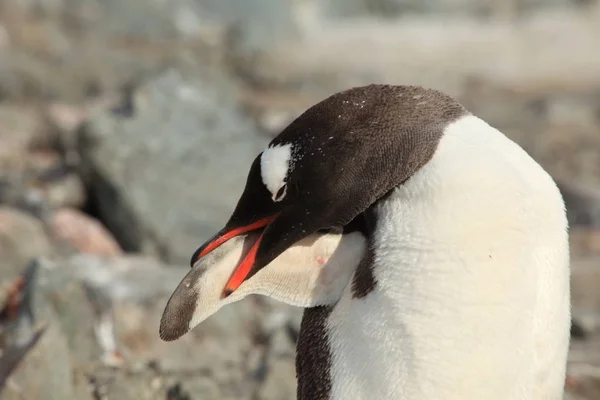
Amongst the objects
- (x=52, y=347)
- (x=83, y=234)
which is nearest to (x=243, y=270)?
(x=52, y=347)

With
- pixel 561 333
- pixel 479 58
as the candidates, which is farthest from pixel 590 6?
pixel 561 333

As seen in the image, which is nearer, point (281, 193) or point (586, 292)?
point (281, 193)

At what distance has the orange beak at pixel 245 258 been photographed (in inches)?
89.6

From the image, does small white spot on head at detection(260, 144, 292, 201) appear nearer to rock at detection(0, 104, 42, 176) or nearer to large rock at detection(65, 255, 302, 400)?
large rock at detection(65, 255, 302, 400)

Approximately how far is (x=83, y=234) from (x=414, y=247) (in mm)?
4288

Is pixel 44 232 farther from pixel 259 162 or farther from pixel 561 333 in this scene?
pixel 561 333

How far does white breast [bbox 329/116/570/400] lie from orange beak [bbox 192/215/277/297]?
0.95 ft

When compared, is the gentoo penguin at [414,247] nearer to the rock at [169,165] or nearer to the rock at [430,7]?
the rock at [169,165]

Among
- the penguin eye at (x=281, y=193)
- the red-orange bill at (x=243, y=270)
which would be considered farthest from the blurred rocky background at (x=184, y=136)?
the penguin eye at (x=281, y=193)

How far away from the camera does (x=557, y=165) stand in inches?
364

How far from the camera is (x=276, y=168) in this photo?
2242 mm

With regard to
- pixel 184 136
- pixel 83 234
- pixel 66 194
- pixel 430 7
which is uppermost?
pixel 83 234

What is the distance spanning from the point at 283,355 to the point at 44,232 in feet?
6.86

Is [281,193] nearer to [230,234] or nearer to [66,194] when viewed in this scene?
[230,234]
